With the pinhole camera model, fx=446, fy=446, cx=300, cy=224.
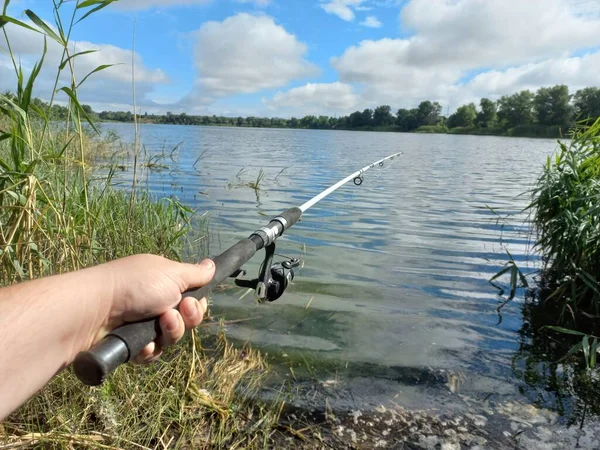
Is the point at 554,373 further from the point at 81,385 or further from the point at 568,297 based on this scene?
the point at 81,385

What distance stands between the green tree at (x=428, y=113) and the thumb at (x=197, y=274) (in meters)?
117

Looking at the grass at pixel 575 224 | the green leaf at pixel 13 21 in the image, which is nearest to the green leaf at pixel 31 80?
the green leaf at pixel 13 21

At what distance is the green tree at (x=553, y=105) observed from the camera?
3100 inches

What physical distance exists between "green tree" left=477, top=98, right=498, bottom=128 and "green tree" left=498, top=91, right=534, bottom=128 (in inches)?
106

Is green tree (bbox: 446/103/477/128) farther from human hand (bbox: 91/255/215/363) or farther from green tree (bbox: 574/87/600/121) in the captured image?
human hand (bbox: 91/255/215/363)

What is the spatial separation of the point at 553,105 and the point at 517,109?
304 inches

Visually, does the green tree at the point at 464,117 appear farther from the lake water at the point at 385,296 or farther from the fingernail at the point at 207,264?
the fingernail at the point at 207,264

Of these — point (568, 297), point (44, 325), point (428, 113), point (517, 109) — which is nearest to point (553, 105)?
point (517, 109)

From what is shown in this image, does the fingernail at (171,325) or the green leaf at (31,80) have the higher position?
the green leaf at (31,80)

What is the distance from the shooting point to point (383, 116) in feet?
379

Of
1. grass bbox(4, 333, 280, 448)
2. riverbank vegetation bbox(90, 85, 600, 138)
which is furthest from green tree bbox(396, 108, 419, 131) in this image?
grass bbox(4, 333, 280, 448)

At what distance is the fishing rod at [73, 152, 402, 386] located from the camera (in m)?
1.04

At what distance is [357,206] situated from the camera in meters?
11.8

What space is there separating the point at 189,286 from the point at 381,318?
3881 mm
